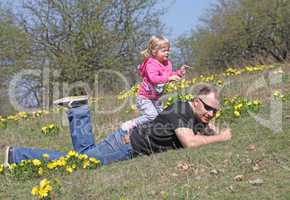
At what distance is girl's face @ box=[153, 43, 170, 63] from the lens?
7.67 meters

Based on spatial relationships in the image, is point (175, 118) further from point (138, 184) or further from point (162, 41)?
point (162, 41)

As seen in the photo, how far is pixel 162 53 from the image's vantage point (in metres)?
7.70

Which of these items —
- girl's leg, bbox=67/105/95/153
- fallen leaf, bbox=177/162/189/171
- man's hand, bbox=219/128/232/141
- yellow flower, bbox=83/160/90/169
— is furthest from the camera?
girl's leg, bbox=67/105/95/153

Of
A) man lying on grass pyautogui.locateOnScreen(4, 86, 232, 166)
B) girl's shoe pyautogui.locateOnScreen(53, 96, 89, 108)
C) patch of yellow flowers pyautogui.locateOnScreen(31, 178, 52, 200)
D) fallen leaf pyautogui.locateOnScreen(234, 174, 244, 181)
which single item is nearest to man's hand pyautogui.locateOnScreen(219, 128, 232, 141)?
man lying on grass pyautogui.locateOnScreen(4, 86, 232, 166)

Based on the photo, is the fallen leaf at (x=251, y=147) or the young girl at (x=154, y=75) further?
the young girl at (x=154, y=75)

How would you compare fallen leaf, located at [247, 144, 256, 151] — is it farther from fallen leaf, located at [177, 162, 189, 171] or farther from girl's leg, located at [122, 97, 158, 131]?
girl's leg, located at [122, 97, 158, 131]

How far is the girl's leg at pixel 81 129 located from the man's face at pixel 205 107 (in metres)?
1.50

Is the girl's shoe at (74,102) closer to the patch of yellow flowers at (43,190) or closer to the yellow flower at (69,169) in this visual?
the yellow flower at (69,169)

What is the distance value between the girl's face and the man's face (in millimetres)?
1911

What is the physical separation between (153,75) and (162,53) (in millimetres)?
352

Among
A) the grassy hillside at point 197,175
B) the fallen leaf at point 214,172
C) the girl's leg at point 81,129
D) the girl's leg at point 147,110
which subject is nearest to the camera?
the grassy hillside at point 197,175

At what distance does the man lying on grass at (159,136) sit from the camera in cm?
585

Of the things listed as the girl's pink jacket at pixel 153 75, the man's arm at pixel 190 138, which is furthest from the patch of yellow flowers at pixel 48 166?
the girl's pink jacket at pixel 153 75

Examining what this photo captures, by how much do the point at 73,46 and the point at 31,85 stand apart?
407 cm
